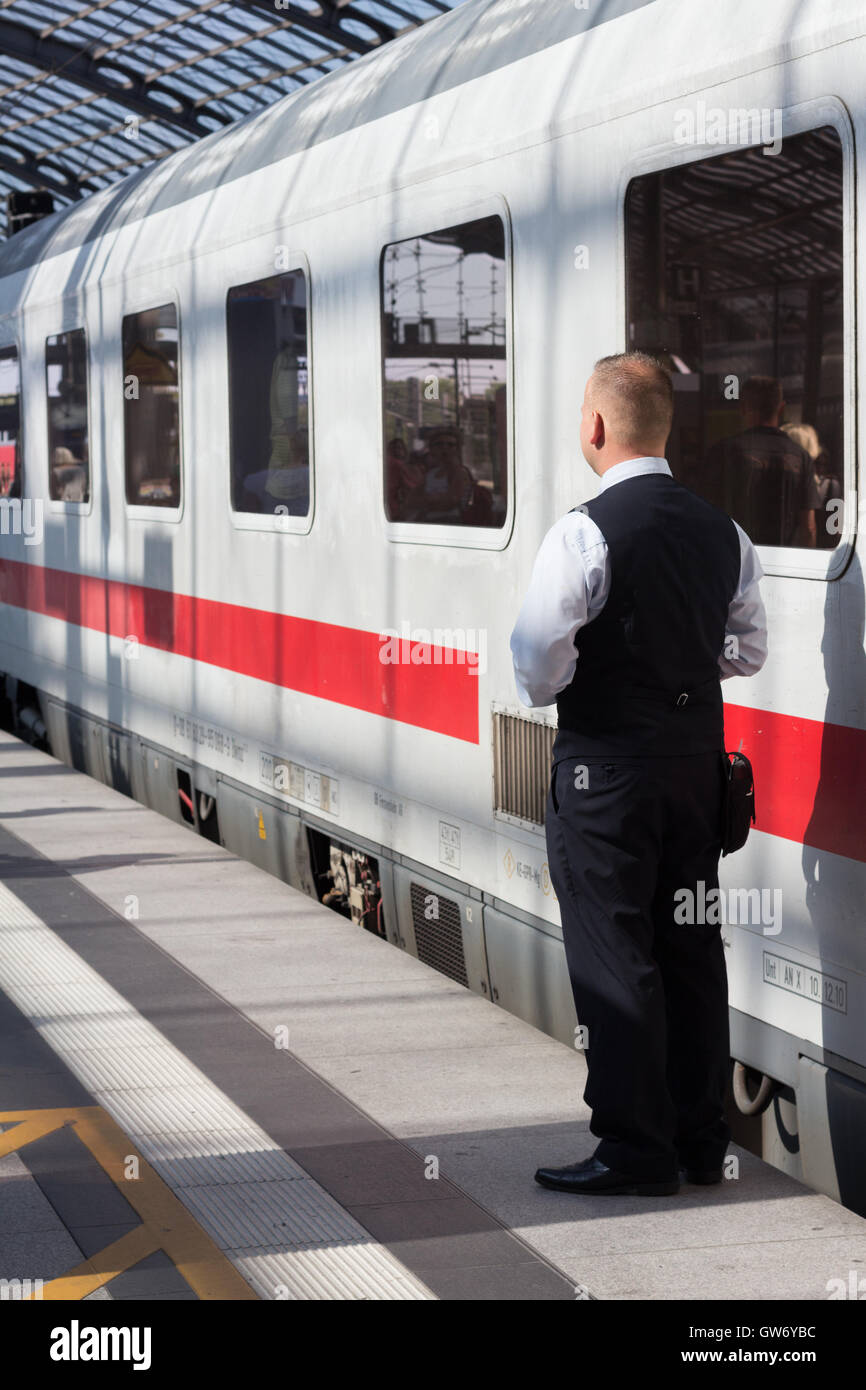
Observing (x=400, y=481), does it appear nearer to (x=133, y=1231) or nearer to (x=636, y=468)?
(x=636, y=468)

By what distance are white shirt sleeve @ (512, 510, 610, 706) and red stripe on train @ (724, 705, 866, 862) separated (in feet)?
1.87

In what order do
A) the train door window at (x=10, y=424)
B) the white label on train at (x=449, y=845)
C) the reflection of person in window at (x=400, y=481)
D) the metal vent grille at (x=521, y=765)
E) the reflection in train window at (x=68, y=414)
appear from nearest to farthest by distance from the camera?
the metal vent grille at (x=521, y=765), the white label on train at (x=449, y=845), the reflection of person in window at (x=400, y=481), the reflection in train window at (x=68, y=414), the train door window at (x=10, y=424)

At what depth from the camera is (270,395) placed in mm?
7707

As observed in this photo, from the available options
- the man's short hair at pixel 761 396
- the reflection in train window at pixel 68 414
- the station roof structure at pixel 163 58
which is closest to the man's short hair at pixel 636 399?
the man's short hair at pixel 761 396

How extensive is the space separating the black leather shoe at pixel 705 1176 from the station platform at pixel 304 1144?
20mm

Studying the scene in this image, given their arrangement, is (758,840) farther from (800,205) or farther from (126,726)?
(126,726)

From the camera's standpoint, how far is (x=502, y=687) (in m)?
5.79

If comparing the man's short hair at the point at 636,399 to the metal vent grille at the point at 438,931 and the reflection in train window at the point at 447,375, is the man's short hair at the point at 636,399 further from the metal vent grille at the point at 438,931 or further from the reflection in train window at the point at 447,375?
the metal vent grille at the point at 438,931

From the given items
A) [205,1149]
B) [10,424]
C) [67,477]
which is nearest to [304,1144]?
[205,1149]

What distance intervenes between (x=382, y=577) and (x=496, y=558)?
0.95m

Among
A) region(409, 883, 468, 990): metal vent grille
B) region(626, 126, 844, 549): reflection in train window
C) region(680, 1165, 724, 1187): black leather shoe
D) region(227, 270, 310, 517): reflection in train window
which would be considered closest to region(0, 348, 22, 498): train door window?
region(227, 270, 310, 517): reflection in train window

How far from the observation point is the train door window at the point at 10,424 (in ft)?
41.3

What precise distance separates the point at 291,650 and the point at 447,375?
76.0 inches
